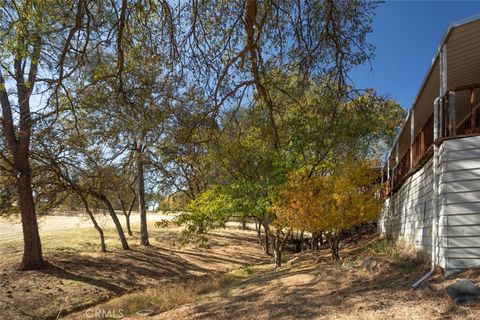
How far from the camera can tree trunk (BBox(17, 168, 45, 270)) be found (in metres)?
15.3

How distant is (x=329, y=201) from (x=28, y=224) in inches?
449

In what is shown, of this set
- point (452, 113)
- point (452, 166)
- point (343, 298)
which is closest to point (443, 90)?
point (452, 113)

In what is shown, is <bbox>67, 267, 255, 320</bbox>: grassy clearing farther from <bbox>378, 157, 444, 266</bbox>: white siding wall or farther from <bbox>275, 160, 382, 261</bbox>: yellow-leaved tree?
<bbox>378, 157, 444, 266</bbox>: white siding wall

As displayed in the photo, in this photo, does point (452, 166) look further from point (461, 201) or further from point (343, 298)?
Answer: point (343, 298)

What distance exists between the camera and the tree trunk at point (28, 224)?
15.3 m

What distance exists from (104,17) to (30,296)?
10.2m

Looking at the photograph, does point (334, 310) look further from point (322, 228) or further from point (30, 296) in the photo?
point (30, 296)

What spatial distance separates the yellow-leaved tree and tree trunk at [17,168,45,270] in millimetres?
9481

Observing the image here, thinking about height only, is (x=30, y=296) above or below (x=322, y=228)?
below

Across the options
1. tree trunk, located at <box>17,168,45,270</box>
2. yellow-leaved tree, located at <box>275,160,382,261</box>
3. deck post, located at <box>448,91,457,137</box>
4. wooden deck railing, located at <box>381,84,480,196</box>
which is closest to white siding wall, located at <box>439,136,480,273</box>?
deck post, located at <box>448,91,457,137</box>

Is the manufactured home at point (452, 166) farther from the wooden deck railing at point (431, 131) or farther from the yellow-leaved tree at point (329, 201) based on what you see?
the yellow-leaved tree at point (329, 201)

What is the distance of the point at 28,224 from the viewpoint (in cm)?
1559

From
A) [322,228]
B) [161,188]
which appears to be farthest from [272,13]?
[161,188]

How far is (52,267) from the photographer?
15.9 metres
